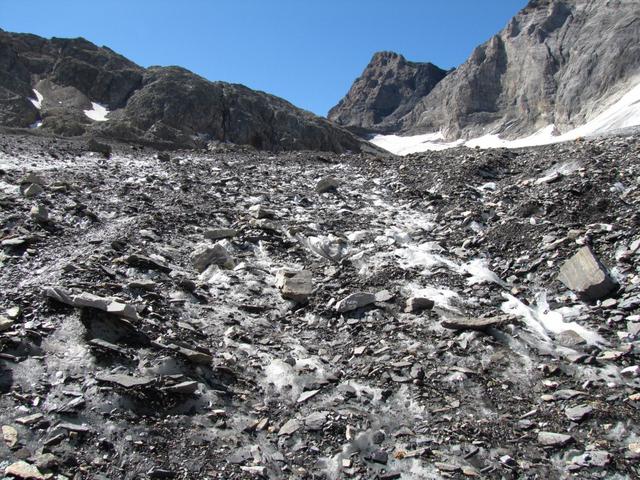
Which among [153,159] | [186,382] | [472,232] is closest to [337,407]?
[186,382]

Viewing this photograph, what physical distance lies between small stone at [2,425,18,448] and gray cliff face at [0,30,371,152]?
54971mm

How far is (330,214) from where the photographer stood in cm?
1216

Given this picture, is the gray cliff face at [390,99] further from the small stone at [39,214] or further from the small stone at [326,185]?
the small stone at [39,214]

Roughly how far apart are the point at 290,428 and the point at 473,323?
3067 millimetres

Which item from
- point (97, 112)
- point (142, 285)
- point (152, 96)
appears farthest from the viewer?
point (152, 96)

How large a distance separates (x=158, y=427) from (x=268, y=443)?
1120 mm

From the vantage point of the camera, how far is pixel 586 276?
7617 mm

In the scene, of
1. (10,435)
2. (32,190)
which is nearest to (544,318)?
(10,435)

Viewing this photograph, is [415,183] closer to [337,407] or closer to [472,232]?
[472,232]

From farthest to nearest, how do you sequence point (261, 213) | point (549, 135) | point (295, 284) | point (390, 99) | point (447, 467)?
point (390, 99) < point (549, 135) < point (261, 213) < point (295, 284) < point (447, 467)

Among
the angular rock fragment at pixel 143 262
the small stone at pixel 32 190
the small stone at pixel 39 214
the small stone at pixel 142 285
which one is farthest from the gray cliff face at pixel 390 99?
the small stone at pixel 142 285

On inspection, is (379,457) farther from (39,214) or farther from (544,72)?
(544,72)

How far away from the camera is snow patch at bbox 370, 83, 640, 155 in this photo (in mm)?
77231

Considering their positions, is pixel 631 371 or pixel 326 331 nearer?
pixel 631 371
